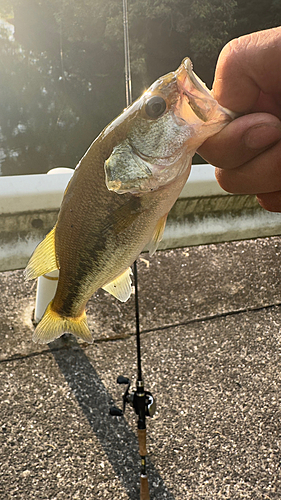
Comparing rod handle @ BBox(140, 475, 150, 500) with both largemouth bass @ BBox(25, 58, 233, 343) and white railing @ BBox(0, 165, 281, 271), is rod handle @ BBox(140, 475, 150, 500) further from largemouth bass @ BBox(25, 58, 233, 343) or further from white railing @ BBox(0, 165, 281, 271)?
white railing @ BBox(0, 165, 281, 271)

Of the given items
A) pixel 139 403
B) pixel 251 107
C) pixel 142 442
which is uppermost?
pixel 251 107

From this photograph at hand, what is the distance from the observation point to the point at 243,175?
4.54 ft

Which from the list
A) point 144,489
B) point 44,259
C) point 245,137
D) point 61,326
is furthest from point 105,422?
point 245,137

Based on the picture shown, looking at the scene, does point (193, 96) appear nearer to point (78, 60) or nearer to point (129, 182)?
point (129, 182)

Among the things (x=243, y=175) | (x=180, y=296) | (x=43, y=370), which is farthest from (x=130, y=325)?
(x=243, y=175)

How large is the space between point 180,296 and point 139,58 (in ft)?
27.1

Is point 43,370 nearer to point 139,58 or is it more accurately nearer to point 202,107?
point 202,107

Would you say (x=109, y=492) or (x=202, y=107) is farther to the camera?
(x=109, y=492)

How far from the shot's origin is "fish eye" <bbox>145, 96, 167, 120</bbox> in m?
1.15

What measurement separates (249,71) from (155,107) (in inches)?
12.2

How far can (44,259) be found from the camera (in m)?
1.42

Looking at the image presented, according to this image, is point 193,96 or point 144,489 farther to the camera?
point 144,489

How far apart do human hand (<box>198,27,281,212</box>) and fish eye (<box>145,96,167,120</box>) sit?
0.19 metres

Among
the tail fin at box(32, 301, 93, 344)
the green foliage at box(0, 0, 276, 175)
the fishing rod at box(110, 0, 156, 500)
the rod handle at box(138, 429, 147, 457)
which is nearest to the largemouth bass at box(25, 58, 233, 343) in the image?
the tail fin at box(32, 301, 93, 344)
